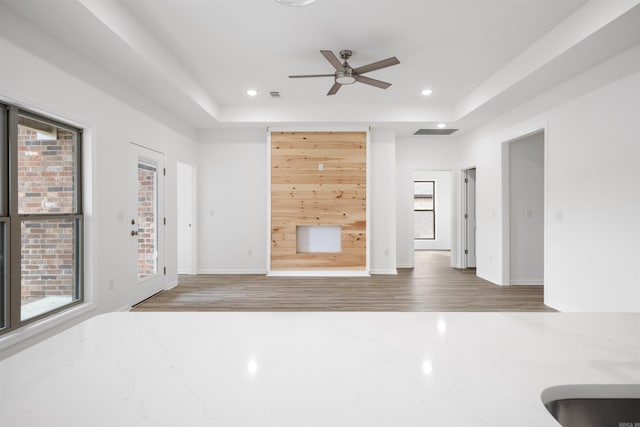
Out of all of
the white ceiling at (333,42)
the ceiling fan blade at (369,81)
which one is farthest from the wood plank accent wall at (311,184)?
the ceiling fan blade at (369,81)

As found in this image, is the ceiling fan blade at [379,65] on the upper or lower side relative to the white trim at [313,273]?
upper

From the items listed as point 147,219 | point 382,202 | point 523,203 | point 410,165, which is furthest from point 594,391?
point 410,165

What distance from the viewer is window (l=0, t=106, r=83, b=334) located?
254 centimetres

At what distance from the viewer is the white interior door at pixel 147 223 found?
425 cm

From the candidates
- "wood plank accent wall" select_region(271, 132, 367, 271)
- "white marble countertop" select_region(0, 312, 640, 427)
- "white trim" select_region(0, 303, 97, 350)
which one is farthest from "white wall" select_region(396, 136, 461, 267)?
"white marble countertop" select_region(0, 312, 640, 427)

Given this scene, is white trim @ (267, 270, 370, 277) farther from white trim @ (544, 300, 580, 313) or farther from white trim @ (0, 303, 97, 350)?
white trim @ (0, 303, 97, 350)

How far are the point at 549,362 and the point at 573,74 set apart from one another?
3988 mm

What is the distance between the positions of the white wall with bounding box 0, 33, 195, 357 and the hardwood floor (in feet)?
2.25

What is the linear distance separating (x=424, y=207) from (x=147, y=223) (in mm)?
8341

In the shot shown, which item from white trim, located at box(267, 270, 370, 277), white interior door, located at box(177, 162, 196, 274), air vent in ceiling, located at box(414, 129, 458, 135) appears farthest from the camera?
air vent in ceiling, located at box(414, 129, 458, 135)

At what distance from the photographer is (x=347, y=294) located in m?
4.83

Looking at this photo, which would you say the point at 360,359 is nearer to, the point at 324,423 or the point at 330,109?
the point at 324,423

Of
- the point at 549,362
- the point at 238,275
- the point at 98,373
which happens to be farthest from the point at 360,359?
the point at 238,275

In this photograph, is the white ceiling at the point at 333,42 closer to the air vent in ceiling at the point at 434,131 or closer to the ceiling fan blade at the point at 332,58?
the ceiling fan blade at the point at 332,58
